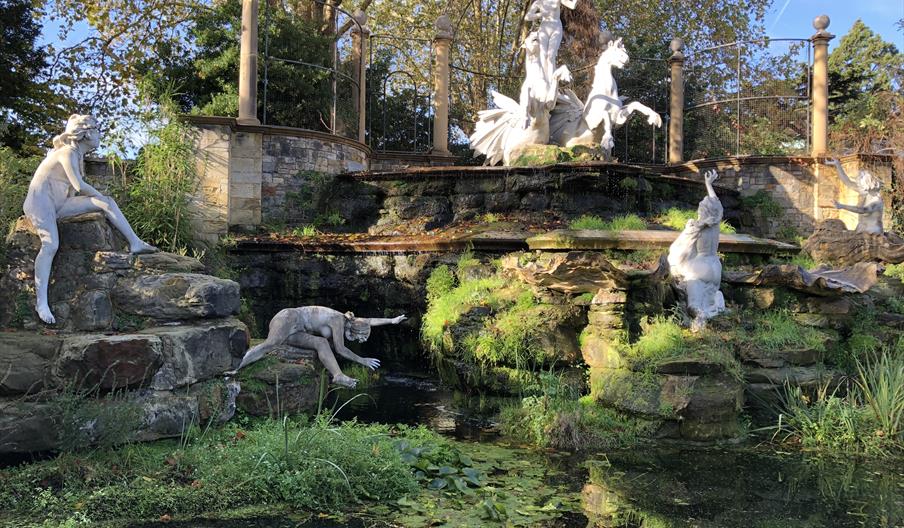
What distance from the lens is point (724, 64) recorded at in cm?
2359

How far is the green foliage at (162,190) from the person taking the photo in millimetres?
9500

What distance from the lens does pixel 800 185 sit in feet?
52.2

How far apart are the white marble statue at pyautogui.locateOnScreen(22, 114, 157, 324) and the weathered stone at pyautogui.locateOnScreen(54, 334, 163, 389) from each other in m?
0.73

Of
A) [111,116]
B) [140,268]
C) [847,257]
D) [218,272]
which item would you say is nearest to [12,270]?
[140,268]

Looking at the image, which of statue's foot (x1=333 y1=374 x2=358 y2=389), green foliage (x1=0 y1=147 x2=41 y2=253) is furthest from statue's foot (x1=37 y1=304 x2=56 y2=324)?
statue's foot (x1=333 y1=374 x2=358 y2=389)

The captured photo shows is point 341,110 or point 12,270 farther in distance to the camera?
point 341,110

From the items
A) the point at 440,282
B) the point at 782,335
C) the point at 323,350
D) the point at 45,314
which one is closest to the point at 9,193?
the point at 45,314

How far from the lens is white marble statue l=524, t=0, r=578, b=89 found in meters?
13.4

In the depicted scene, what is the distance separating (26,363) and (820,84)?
1693 centimetres

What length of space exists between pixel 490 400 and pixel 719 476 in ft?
9.49

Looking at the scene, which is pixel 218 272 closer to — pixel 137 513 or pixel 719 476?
pixel 137 513

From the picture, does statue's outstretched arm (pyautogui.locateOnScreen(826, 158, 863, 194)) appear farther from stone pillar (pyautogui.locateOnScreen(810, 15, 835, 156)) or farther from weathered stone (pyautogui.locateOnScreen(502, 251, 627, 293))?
weathered stone (pyautogui.locateOnScreen(502, 251, 627, 293))

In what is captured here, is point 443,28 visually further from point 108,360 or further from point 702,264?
point 108,360

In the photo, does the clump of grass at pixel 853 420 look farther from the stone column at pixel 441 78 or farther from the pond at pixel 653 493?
the stone column at pixel 441 78
